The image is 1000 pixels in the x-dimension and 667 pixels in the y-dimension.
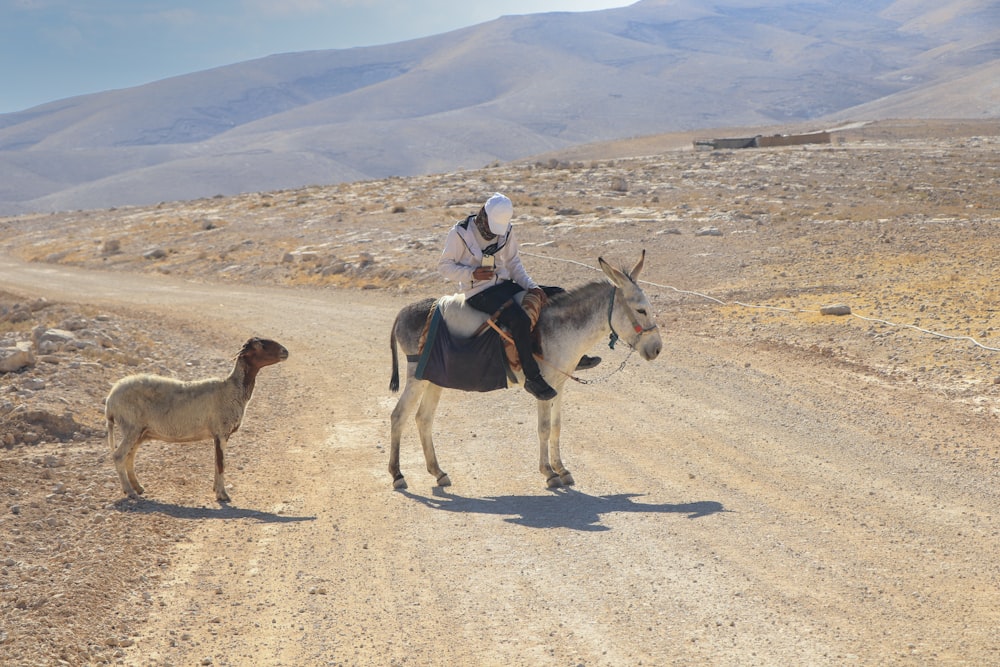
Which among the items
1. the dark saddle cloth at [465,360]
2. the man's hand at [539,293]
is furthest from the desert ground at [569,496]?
→ the man's hand at [539,293]

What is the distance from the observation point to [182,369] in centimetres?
1758

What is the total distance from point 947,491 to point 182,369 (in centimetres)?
1255

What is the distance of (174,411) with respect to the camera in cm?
1030

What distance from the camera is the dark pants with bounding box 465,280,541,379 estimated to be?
33.6 ft

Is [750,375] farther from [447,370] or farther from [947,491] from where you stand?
[447,370]

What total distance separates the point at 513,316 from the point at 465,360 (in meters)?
0.69

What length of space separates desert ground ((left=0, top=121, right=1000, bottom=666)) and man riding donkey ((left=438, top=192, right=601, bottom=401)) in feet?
4.64

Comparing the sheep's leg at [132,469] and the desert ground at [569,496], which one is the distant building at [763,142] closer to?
the desert ground at [569,496]

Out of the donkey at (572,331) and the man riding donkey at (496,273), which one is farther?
the donkey at (572,331)

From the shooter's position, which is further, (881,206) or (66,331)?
(881,206)

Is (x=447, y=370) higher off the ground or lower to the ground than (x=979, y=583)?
higher

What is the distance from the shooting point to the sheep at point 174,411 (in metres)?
10.2

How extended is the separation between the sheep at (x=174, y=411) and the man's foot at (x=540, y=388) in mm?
2556

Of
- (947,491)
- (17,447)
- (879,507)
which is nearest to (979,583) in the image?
(879,507)
